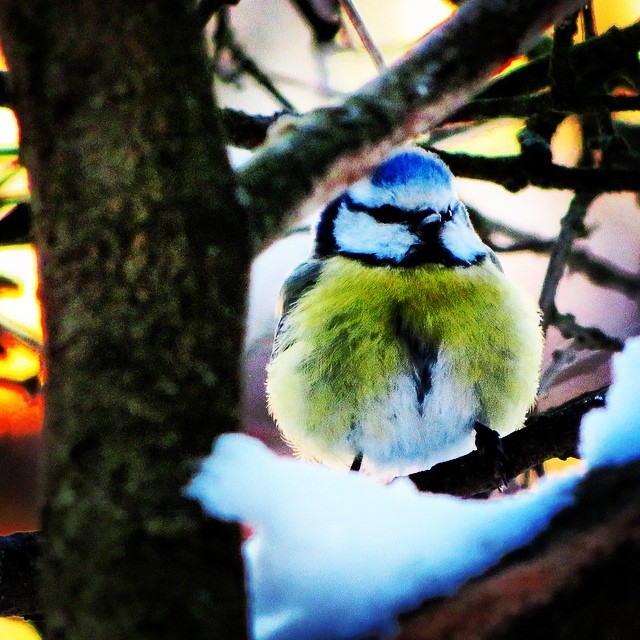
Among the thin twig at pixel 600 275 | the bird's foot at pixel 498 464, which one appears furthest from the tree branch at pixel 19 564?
the thin twig at pixel 600 275

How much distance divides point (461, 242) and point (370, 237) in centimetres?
13

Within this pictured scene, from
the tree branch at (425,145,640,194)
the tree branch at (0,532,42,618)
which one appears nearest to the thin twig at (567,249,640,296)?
the tree branch at (425,145,640,194)

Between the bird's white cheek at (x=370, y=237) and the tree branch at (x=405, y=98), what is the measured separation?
62cm

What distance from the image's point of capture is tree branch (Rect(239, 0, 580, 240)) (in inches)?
22.5

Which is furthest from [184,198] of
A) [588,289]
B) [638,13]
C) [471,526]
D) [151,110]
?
[588,289]

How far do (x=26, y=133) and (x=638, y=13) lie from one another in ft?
5.40

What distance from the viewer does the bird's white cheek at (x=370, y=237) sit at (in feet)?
4.11

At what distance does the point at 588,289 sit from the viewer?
2127mm

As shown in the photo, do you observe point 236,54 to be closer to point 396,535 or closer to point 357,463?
point 357,463

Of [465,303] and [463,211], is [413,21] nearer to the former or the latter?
[463,211]

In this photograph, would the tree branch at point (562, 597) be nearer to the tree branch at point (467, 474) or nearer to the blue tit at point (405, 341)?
the tree branch at point (467, 474)

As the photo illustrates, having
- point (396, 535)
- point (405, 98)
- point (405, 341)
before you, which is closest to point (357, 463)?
point (405, 341)

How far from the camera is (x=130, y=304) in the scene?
440 millimetres

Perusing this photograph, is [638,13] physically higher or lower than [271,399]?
higher
